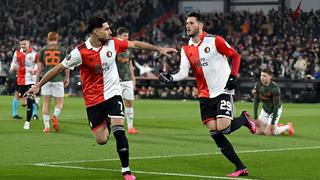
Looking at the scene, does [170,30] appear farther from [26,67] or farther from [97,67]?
[97,67]

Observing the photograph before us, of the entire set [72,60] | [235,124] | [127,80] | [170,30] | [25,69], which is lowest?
[235,124]

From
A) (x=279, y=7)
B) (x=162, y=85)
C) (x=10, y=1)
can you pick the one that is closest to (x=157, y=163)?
(x=162, y=85)

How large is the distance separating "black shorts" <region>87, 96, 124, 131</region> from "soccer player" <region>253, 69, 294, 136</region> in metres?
9.22

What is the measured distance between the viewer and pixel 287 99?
45562 millimetres

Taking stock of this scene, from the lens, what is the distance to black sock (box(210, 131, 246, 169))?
1389 cm

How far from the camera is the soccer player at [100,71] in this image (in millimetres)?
13820

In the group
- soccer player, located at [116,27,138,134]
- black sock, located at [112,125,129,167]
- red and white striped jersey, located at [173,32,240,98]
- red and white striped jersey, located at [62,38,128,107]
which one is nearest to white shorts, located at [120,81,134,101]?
soccer player, located at [116,27,138,134]

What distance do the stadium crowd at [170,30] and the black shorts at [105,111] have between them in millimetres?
31757

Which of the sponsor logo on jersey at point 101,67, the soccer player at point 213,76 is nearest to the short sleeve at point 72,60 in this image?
the sponsor logo on jersey at point 101,67

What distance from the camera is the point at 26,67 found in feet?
90.8

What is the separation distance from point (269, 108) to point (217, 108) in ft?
30.5

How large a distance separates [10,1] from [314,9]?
1032 inches

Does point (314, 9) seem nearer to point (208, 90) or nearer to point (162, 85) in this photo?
point (162, 85)

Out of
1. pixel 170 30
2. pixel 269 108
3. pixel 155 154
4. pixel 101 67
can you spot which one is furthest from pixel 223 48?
pixel 170 30
